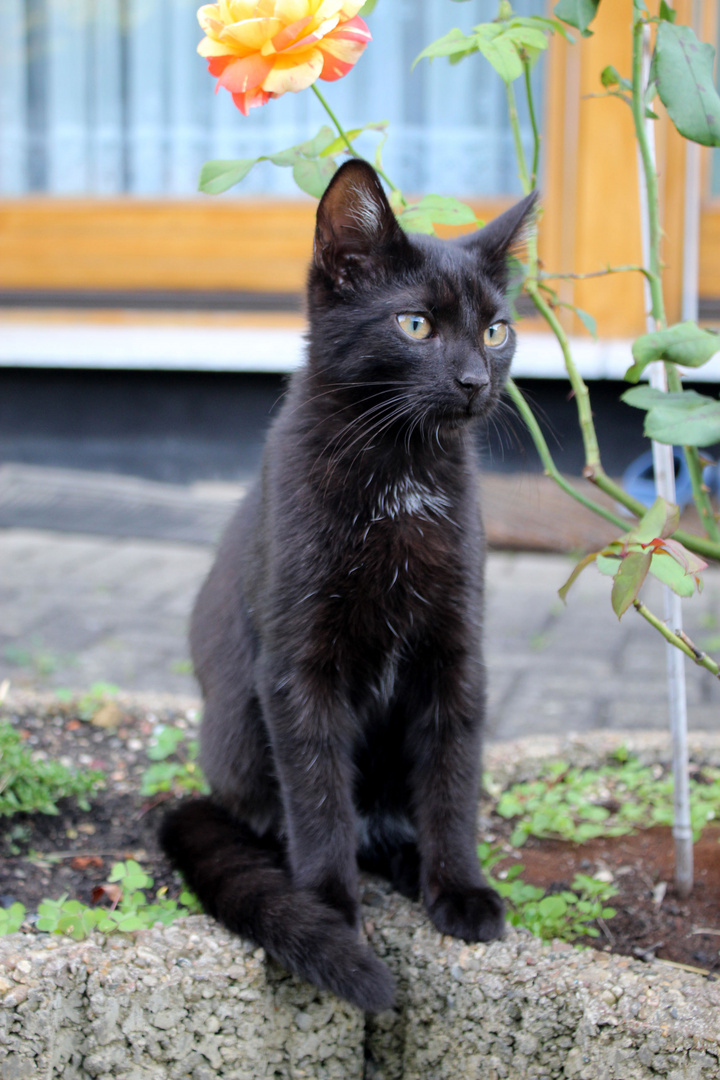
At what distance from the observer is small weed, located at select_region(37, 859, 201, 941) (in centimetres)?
161

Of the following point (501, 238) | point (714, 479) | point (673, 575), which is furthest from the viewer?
point (714, 479)

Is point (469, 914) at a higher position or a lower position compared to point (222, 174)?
lower

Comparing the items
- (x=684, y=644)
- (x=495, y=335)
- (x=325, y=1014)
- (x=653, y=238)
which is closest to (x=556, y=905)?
(x=325, y=1014)

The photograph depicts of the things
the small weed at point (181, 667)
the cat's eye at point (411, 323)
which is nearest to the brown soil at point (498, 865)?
the cat's eye at point (411, 323)

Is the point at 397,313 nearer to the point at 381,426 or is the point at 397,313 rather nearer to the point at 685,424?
the point at 381,426

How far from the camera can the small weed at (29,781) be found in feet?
6.59

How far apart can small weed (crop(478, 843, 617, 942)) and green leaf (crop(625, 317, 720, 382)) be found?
967 millimetres

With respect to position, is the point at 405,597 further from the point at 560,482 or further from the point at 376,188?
the point at 376,188

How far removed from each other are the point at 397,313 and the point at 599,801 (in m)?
1.23

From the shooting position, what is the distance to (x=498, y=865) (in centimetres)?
206

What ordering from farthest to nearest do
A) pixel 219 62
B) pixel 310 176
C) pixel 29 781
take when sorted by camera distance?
pixel 29 781 < pixel 310 176 < pixel 219 62

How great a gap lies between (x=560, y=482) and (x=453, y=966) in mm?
770

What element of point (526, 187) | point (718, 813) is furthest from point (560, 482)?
point (718, 813)

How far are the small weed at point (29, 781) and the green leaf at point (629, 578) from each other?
4.09 ft
